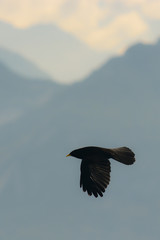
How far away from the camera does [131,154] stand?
74.8 feet

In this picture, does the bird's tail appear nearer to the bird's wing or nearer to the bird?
the bird

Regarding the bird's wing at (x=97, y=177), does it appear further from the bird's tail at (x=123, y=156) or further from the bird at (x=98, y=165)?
the bird's tail at (x=123, y=156)

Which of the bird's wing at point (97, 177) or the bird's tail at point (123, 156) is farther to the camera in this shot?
the bird's wing at point (97, 177)

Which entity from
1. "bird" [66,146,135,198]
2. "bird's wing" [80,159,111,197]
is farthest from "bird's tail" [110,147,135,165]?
"bird's wing" [80,159,111,197]

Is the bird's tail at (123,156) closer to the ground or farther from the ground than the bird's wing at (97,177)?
farther from the ground

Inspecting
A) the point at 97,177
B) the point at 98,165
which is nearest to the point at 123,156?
the point at 98,165

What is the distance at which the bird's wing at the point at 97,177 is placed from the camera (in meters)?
22.7

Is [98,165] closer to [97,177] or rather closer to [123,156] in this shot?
[97,177]

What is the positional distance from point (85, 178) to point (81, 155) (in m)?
0.77

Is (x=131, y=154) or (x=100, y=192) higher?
(x=131, y=154)

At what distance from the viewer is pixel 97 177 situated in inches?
896

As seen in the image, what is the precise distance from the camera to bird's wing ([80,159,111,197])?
22.7m

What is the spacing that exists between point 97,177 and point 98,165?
1.29ft

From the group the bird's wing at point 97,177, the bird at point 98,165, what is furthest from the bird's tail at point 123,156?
the bird's wing at point 97,177
